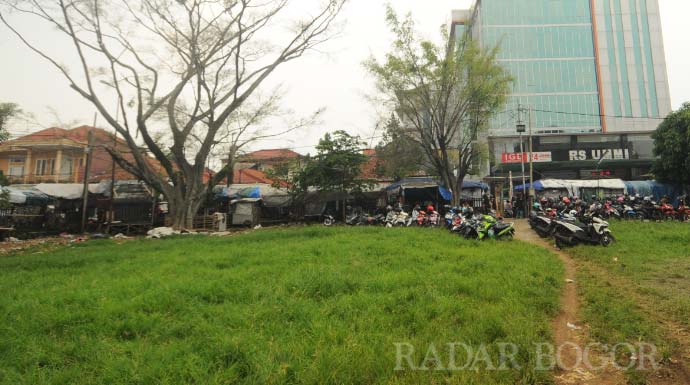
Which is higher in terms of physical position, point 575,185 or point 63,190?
point 575,185

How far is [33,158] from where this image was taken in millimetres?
27328

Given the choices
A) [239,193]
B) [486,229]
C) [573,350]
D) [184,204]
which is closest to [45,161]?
[239,193]

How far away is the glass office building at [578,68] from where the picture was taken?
35719 mm

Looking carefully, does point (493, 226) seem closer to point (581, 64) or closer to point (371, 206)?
point (371, 206)

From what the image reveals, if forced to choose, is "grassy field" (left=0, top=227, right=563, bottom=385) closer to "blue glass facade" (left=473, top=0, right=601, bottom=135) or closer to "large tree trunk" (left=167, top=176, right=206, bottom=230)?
"large tree trunk" (left=167, top=176, right=206, bottom=230)

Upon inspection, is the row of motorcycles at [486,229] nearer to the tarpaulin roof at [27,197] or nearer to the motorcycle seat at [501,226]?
the motorcycle seat at [501,226]

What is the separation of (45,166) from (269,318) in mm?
32173

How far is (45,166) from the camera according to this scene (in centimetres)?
2717

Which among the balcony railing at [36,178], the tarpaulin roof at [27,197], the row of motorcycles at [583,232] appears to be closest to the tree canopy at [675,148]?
the row of motorcycles at [583,232]

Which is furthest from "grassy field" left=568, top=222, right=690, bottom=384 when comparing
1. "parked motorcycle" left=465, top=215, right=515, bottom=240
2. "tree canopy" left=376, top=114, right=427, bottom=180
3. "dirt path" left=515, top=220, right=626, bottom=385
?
"tree canopy" left=376, top=114, right=427, bottom=180

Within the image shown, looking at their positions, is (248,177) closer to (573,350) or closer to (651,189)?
(651,189)

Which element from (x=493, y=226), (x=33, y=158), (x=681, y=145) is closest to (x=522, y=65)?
(x=681, y=145)

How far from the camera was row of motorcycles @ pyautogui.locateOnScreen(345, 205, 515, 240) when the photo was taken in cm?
1009

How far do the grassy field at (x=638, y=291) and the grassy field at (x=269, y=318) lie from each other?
1.74 ft
